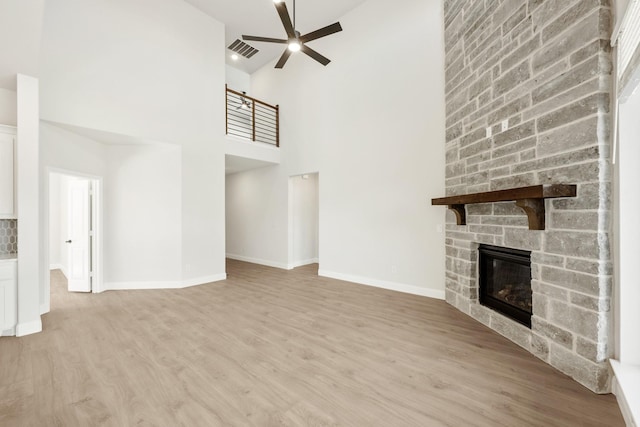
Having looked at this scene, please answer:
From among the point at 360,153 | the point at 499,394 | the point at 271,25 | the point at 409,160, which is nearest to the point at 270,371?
the point at 499,394

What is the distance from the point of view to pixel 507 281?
3199 mm

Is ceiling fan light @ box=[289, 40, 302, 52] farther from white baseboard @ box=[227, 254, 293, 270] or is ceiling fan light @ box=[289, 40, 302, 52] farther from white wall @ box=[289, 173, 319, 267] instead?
white baseboard @ box=[227, 254, 293, 270]

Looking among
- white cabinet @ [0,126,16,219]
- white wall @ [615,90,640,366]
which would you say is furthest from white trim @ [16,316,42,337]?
white wall @ [615,90,640,366]

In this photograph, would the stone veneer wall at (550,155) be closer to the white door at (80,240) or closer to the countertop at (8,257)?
the countertop at (8,257)

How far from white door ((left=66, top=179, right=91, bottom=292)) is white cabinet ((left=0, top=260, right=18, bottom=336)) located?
1.77 meters

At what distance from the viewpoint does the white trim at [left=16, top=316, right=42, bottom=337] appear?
124 inches

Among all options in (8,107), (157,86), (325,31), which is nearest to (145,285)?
(8,107)

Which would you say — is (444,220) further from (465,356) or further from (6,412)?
(6,412)

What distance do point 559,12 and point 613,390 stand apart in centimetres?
301

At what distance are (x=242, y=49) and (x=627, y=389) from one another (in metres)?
8.42

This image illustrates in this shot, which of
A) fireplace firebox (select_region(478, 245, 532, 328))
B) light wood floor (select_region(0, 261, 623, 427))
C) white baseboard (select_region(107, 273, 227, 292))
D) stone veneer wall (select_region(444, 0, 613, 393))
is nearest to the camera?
light wood floor (select_region(0, 261, 623, 427))

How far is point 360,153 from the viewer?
5.46 meters

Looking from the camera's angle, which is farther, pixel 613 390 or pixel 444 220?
pixel 444 220

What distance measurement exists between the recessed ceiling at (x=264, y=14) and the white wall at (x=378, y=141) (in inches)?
12.6
